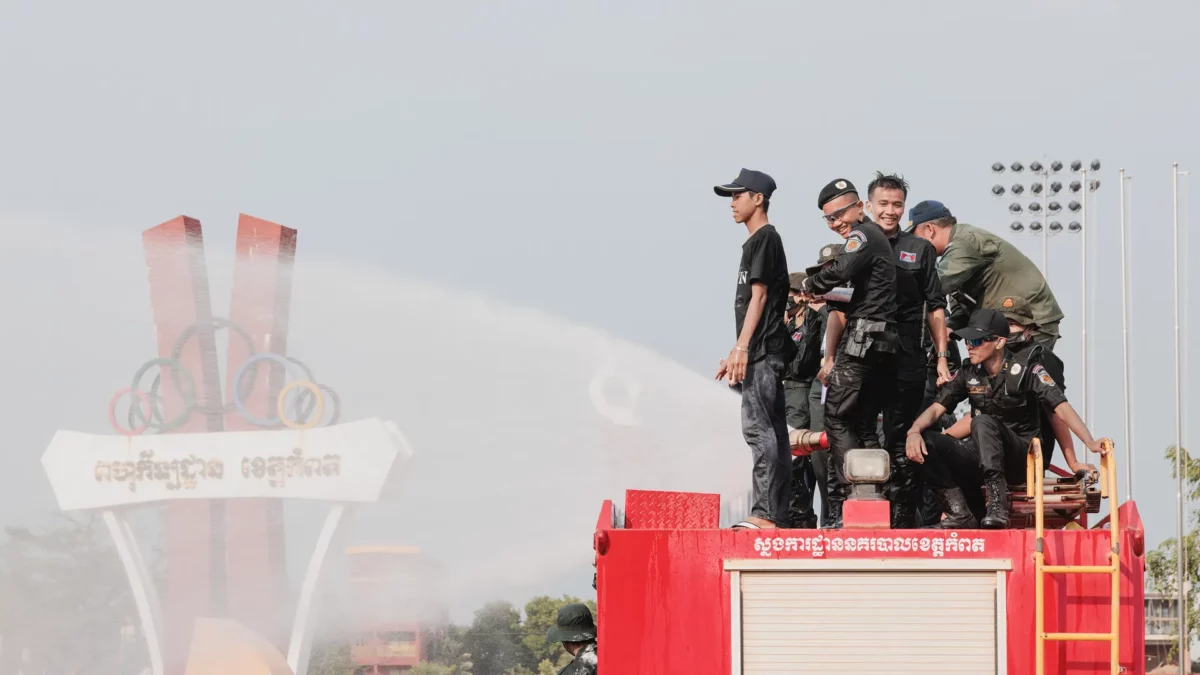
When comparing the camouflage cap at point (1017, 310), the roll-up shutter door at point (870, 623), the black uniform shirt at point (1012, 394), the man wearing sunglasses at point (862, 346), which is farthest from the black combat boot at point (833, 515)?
the roll-up shutter door at point (870, 623)

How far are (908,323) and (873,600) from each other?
9.84ft

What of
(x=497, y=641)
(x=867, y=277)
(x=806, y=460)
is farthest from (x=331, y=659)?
(x=867, y=277)

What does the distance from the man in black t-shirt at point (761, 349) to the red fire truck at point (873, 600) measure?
1.50 m

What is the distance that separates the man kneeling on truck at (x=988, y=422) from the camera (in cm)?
925

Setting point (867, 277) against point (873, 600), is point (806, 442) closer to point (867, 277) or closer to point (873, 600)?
point (867, 277)

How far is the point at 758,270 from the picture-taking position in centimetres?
953

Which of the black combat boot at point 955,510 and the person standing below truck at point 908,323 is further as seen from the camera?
the person standing below truck at point 908,323

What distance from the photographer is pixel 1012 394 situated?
9.36m

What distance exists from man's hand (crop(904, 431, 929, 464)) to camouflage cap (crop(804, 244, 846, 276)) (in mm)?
1158

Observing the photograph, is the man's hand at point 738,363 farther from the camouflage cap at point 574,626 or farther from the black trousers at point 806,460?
the camouflage cap at point 574,626

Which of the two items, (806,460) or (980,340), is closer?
(980,340)

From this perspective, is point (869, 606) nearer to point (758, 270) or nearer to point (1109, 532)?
point (1109, 532)

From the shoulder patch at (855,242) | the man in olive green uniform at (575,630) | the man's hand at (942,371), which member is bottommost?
the man in olive green uniform at (575,630)

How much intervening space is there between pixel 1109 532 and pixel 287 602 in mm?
73931
